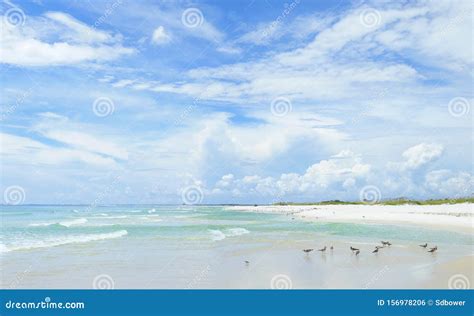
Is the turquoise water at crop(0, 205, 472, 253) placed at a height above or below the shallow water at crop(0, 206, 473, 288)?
above

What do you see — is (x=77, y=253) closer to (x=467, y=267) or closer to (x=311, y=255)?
(x=311, y=255)

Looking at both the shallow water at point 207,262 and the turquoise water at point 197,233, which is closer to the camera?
the shallow water at point 207,262

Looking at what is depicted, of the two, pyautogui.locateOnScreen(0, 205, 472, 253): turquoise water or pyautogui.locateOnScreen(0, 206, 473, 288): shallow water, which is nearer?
pyautogui.locateOnScreen(0, 206, 473, 288): shallow water

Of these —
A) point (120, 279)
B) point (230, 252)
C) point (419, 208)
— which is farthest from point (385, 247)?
point (419, 208)

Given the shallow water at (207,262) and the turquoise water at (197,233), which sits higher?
the turquoise water at (197,233)

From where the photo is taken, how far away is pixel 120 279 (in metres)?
15.2

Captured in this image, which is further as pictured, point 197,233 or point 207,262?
point 197,233

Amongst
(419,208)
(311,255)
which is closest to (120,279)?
(311,255)

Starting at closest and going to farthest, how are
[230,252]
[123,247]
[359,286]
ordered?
[359,286] < [230,252] < [123,247]

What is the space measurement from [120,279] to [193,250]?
312 inches

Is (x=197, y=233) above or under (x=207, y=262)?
above

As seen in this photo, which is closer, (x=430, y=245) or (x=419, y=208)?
(x=430, y=245)
